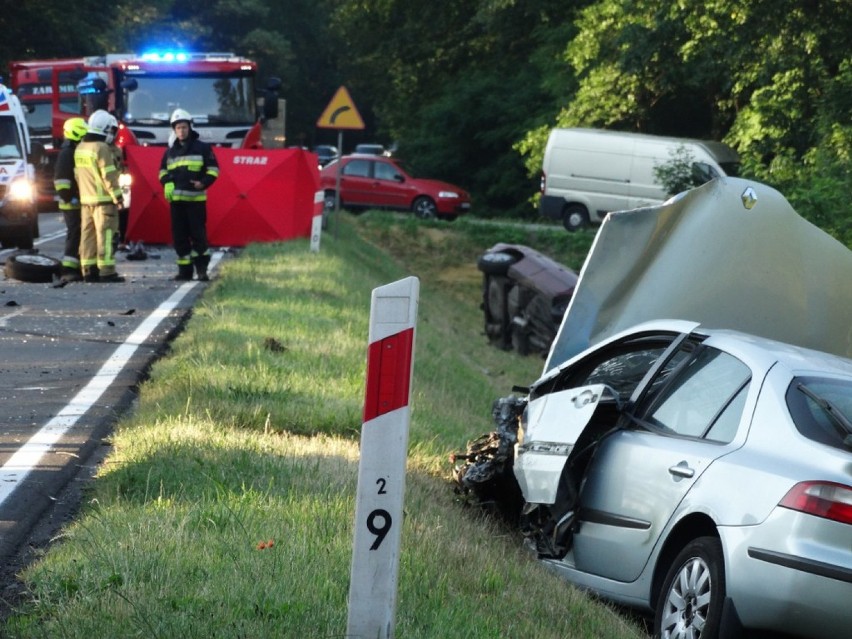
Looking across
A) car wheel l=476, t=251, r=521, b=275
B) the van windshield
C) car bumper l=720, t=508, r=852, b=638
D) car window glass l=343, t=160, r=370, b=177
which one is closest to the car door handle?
car bumper l=720, t=508, r=852, b=638

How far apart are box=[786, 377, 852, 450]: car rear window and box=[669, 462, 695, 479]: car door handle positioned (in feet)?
1.53

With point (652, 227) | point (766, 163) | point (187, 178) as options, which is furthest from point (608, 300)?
point (766, 163)

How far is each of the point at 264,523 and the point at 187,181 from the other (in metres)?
11.0

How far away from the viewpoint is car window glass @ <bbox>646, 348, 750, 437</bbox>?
6.13 metres

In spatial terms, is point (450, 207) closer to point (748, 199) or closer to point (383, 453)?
point (748, 199)

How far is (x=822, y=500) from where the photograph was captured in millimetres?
5184

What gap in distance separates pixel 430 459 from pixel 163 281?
8.80 meters

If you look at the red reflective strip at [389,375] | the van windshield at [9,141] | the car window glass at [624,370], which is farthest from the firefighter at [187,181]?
the red reflective strip at [389,375]

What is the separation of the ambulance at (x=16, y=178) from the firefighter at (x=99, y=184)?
4.41m

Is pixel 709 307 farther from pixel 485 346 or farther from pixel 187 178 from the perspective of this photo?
pixel 485 346

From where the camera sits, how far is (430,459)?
8805 millimetres

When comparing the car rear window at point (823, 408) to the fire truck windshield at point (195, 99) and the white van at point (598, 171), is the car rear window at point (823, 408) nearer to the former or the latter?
the fire truck windshield at point (195, 99)

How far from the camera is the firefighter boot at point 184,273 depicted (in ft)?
55.6

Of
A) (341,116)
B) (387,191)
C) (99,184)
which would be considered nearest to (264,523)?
(99,184)
